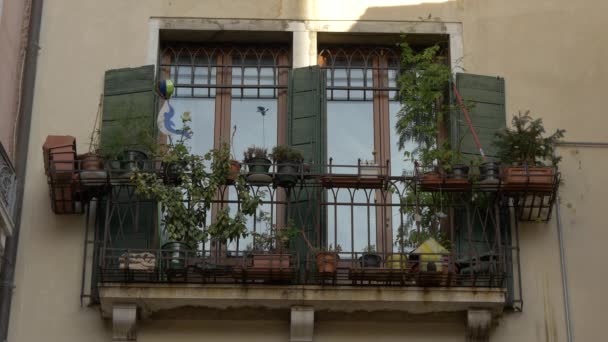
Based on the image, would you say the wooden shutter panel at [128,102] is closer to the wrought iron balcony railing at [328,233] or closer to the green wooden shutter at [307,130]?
the wrought iron balcony railing at [328,233]

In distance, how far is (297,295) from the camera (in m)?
10.6

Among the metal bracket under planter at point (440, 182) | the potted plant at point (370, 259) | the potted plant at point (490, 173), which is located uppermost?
the potted plant at point (490, 173)

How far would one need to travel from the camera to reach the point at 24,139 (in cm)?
1165

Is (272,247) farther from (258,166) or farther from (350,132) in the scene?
(350,132)

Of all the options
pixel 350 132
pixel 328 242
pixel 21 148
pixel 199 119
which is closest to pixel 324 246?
pixel 328 242

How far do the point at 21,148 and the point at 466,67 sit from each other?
167 inches

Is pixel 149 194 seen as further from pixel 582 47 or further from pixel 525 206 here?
pixel 582 47

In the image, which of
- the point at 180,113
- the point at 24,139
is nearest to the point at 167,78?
the point at 180,113

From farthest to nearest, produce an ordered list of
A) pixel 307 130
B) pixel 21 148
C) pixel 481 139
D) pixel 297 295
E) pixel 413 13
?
→ pixel 413 13 < pixel 307 130 < pixel 481 139 < pixel 21 148 < pixel 297 295

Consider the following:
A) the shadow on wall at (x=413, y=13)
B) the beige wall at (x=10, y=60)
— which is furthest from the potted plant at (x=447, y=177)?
the beige wall at (x=10, y=60)

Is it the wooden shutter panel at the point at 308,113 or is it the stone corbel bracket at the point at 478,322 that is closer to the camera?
the stone corbel bracket at the point at 478,322

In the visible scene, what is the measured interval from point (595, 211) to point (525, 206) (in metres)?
0.69

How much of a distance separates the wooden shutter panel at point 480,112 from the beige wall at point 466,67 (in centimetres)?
14

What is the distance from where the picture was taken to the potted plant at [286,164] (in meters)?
11.1
